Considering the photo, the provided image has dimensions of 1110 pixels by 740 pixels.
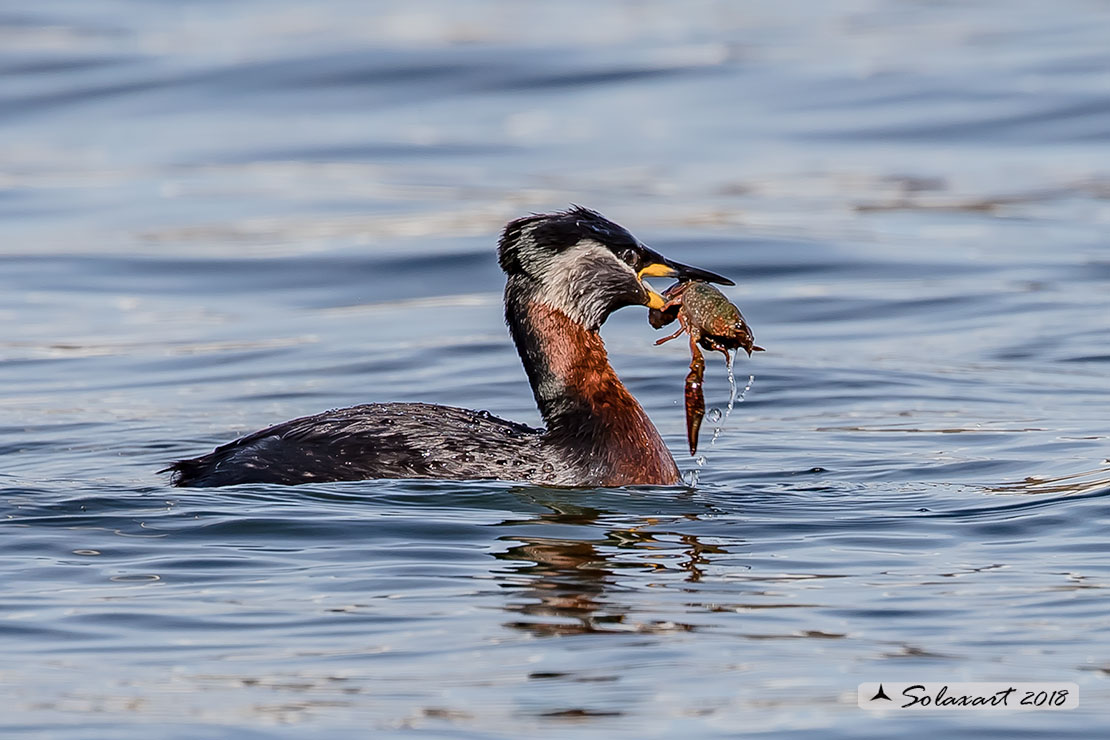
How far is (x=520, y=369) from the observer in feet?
45.1

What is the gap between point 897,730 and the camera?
20.0ft

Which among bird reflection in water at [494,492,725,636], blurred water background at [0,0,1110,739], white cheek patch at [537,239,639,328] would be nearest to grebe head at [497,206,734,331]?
white cheek patch at [537,239,639,328]

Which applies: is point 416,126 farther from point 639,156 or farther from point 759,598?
point 759,598

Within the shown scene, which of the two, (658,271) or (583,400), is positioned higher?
(658,271)

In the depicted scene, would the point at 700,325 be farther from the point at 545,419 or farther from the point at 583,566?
the point at 583,566

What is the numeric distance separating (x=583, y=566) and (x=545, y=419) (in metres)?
1.78

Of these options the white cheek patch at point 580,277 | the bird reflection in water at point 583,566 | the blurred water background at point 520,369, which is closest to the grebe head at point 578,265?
the white cheek patch at point 580,277

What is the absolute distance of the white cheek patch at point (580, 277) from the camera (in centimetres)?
953

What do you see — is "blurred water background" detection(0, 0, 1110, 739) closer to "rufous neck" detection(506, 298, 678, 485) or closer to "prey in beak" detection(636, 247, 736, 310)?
"rufous neck" detection(506, 298, 678, 485)

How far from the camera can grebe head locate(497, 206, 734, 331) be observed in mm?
9500

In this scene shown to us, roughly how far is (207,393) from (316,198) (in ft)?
23.7

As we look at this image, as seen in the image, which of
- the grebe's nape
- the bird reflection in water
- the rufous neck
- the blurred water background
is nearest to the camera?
the blurred water background

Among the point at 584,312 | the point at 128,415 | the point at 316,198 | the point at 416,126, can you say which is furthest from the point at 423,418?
the point at 416,126

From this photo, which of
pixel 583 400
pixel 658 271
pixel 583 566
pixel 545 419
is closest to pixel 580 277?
pixel 658 271
